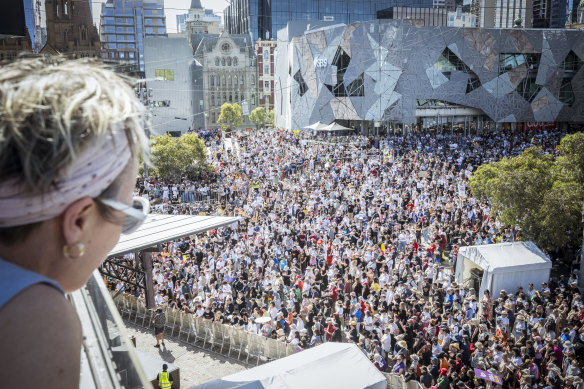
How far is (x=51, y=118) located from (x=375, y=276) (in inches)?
591

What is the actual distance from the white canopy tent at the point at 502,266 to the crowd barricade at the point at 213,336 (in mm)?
6387

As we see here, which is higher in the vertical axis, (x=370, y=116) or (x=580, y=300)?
(x=370, y=116)

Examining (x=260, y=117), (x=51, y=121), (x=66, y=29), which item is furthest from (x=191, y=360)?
(x=260, y=117)

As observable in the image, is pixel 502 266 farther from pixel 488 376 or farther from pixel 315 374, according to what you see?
pixel 315 374

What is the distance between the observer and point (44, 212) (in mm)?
946

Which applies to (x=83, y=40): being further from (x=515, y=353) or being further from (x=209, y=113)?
(x=515, y=353)

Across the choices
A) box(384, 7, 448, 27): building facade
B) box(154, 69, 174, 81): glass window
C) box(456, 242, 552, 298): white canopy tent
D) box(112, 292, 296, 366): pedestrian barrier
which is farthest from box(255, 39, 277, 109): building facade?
box(456, 242, 552, 298): white canopy tent

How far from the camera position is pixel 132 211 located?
1104mm

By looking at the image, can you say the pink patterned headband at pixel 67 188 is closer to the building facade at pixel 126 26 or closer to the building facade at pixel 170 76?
the building facade at pixel 170 76

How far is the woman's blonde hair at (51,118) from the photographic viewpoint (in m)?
0.90

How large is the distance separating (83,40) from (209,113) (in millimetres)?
25120

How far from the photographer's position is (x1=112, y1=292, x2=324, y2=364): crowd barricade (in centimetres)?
1141

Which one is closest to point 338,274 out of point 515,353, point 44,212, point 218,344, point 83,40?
point 218,344

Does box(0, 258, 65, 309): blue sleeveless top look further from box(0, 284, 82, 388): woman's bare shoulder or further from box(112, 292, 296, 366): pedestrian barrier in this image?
box(112, 292, 296, 366): pedestrian barrier
